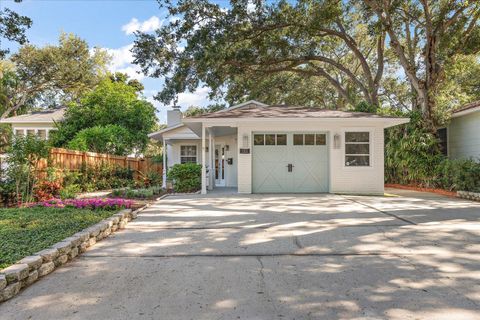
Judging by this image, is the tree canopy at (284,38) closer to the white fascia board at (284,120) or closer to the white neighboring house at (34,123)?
the white fascia board at (284,120)

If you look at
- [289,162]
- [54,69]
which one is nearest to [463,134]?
[289,162]

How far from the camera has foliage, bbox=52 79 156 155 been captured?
2048 cm

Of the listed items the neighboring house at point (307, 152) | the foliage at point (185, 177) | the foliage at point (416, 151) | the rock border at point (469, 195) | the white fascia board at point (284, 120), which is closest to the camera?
the rock border at point (469, 195)

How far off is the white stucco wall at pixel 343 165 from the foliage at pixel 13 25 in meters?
8.02

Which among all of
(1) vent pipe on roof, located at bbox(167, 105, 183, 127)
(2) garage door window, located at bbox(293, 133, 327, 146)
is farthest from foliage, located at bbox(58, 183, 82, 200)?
(1) vent pipe on roof, located at bbox(167, 105, 183, 127)

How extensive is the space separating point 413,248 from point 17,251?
16.4 feet

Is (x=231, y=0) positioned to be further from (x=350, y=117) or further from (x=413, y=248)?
(x=413, y=248)

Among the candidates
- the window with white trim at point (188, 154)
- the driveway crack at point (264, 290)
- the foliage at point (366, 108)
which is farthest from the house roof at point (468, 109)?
the driveway crack at point (264, 290)

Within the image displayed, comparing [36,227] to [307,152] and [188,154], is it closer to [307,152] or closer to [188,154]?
[307,152]

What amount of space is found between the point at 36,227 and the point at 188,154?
39.7 feet

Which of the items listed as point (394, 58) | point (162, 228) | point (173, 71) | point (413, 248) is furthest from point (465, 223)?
point (394, 58)

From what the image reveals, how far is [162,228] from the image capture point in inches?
241

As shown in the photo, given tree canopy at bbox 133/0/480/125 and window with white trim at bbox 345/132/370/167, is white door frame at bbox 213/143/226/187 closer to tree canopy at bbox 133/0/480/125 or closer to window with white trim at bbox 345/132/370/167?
tree canopy at bbox 133/0/480/125

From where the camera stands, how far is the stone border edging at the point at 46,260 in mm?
3100
